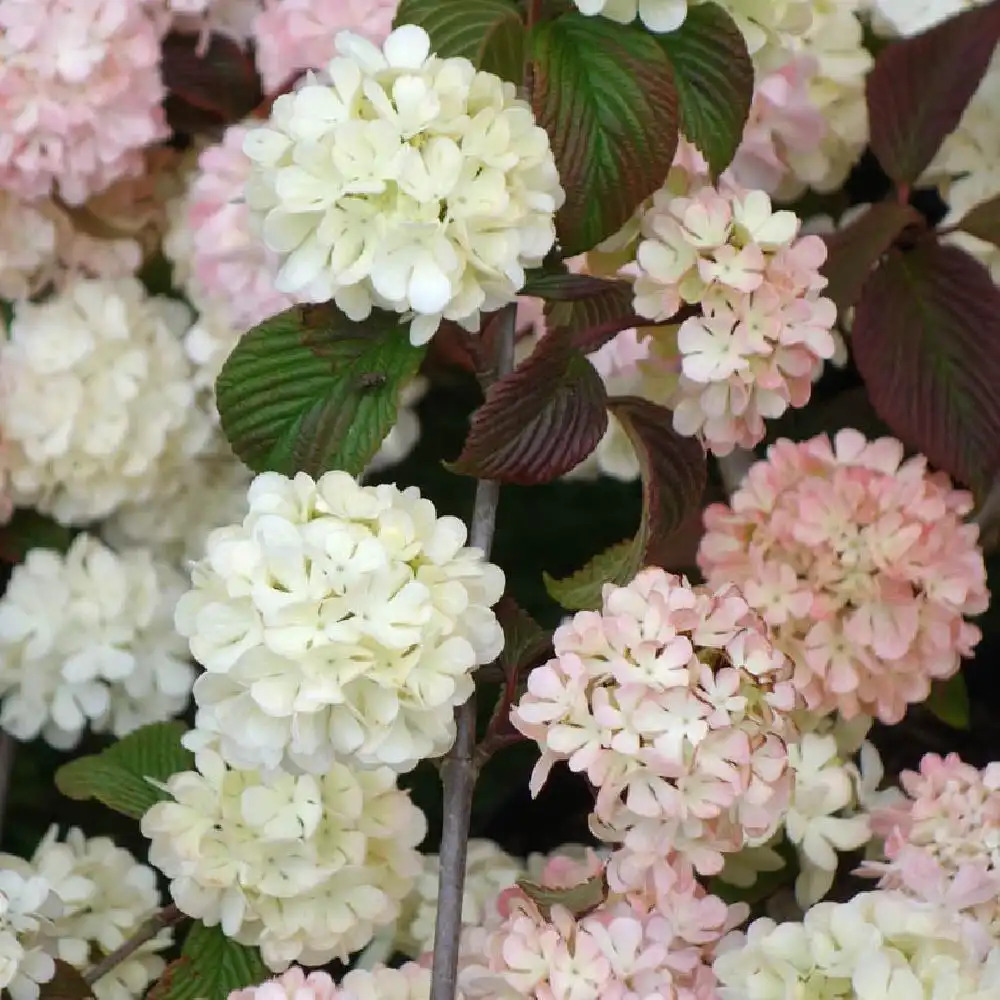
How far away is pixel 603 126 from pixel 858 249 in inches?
8.3

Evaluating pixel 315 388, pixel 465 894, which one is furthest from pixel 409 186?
pixel 465 894

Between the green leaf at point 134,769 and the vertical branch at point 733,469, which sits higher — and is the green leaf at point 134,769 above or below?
below

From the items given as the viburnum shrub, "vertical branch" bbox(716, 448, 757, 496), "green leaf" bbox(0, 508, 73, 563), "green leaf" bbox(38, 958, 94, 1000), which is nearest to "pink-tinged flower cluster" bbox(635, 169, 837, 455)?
the viburnum shrub

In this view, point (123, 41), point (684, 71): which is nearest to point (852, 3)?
point (684, 71)

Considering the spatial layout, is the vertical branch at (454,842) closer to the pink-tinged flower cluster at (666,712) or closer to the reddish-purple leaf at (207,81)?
the pink-tinged flower cluster at (666,712)

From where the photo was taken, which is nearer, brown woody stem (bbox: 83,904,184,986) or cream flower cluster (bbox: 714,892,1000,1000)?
cream flower cluster (bbox: 714,892,1000,1000)

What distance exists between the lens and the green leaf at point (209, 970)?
0.57 m

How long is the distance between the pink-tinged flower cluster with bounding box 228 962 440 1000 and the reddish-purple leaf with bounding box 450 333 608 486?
18 cm

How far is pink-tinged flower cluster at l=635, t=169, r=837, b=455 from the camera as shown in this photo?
51 centimetres

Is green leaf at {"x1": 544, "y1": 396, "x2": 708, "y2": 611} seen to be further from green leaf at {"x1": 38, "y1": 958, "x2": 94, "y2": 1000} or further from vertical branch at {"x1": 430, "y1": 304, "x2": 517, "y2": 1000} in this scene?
green leaf at {"x1": 38, "y1": 958, "x2": 94, "y2": 1000}

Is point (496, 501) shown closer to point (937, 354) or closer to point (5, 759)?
point (937, 354)

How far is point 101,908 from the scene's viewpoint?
0.67 metres

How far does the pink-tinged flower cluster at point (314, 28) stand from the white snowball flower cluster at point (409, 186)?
0.73ft

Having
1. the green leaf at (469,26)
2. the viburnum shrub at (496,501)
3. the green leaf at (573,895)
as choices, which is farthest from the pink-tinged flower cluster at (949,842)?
the green leaf at (469,26)
